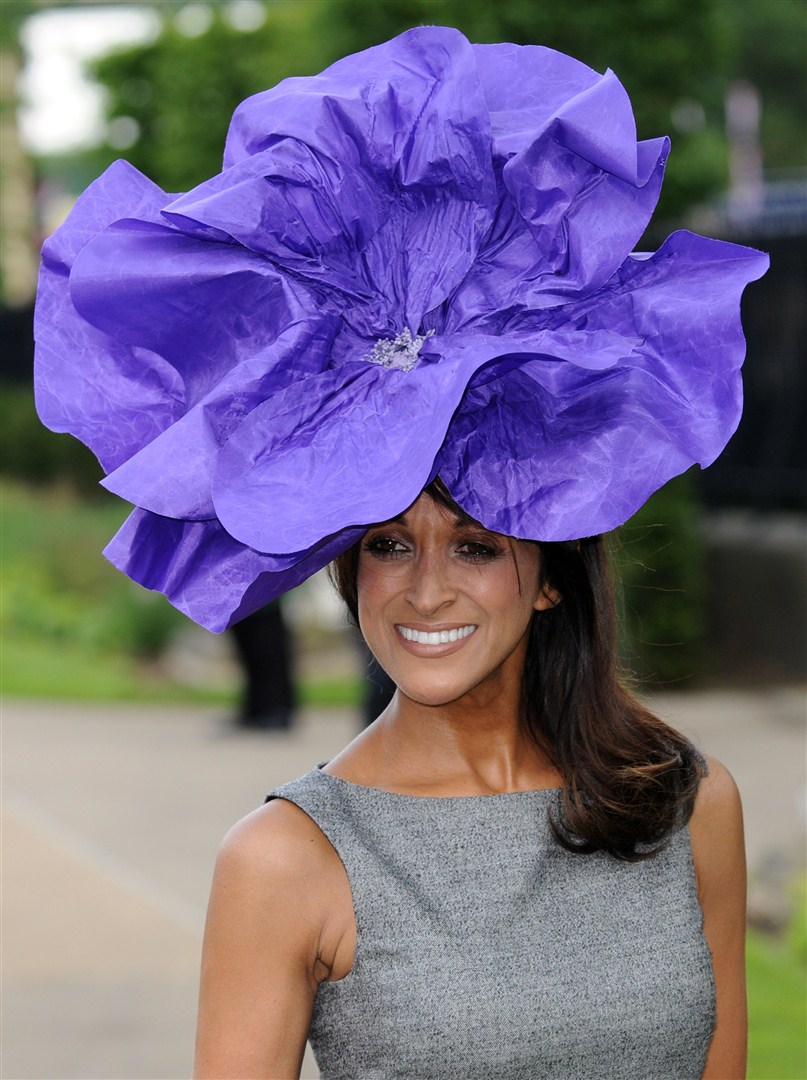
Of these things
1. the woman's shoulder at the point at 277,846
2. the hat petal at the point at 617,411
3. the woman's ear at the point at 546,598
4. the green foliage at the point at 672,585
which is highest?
the hat petal at the point at 617,411

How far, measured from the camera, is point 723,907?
2273mm

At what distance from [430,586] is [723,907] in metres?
0.62

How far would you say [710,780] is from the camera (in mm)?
2309

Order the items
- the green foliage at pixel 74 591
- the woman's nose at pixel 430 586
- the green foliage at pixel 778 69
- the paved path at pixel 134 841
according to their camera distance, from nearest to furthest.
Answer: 1. the woman's nose at pixel 430 586
2. the paved path at pixel 134 841
3. the green foliage at pixel 74 591
4. the green foliage at pixel 778 69

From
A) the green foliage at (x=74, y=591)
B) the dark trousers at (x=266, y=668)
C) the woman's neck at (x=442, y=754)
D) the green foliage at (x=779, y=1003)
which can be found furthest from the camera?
the green foliage at (x=74, y=591)

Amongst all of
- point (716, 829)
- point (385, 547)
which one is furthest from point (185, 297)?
point (716, 829)

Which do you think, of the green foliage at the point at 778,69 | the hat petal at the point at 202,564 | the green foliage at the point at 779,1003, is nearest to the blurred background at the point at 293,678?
the green foliage at the point at 779,1003

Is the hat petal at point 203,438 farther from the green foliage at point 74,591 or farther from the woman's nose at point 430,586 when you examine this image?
the green foliage at point 74,591

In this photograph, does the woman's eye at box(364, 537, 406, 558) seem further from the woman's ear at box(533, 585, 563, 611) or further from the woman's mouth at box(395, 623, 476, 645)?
the woman's ear at box(533, 585, 563, 611)

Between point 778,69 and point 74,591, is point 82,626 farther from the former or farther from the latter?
point 778,69

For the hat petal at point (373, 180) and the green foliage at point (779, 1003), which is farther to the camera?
the green foliage at point (779, 1003)

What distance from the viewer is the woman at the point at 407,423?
1910 mm

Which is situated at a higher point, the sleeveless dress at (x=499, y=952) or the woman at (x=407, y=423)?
the woman at (x=407, y=423)

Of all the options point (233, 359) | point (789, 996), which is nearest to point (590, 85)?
point (233, 359)
